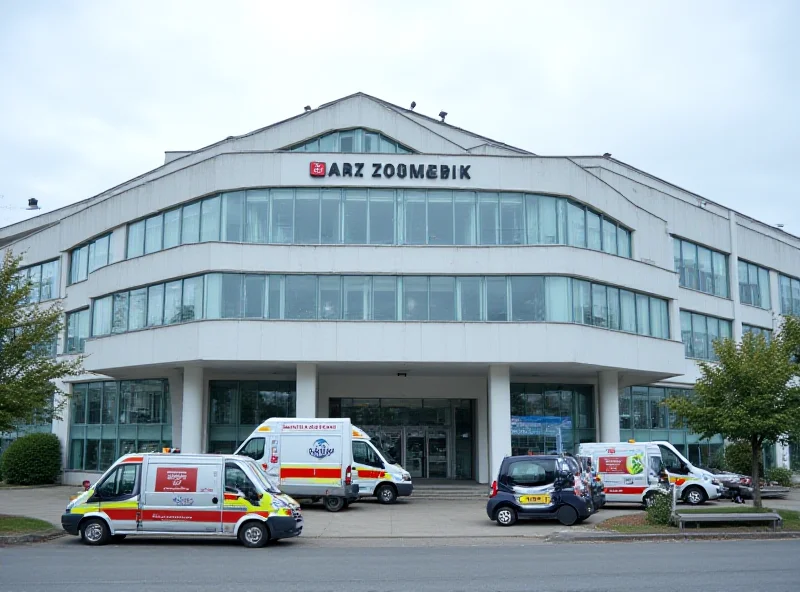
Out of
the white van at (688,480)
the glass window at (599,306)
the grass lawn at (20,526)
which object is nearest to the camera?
the grass lawn at (20,526)

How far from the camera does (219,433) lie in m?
33.5

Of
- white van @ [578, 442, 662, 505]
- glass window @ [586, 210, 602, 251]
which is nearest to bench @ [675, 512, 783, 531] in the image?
white van @ [578, 442, 662, 505]

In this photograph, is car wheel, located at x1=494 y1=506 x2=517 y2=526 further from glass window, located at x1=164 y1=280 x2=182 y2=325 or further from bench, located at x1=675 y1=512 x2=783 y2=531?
glass window, located at x1=164 y1=280 x2=182 y2=325

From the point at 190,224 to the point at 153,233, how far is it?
7.91 ft

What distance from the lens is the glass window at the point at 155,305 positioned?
30.9 m

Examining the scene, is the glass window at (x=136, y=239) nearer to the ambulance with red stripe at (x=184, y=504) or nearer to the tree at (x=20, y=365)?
the tree at (x=20, y=365)

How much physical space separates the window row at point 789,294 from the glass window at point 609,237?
52.6 ft

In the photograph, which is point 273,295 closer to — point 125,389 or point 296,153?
point 296,153

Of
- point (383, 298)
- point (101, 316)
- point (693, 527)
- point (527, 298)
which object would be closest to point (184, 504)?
point (693, 527)

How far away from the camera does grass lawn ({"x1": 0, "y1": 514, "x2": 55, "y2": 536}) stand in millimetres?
18016

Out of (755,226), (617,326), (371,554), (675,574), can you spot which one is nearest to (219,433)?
→ (617,326)

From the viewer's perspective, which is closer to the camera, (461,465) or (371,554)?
(371,554)

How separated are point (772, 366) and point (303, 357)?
47.9 feet

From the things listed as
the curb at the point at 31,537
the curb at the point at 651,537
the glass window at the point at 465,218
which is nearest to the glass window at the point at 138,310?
the glass window at the point at 465,218
